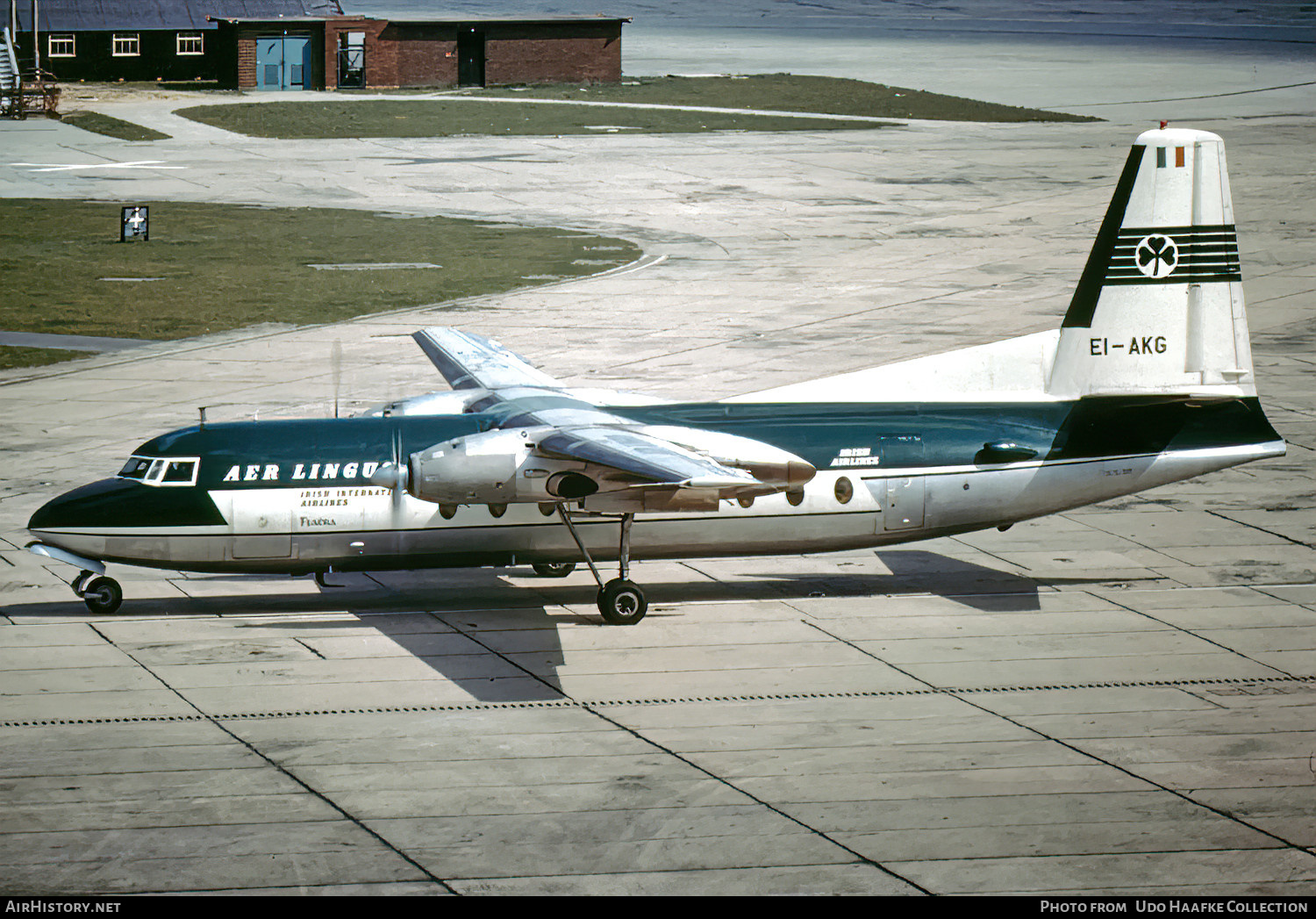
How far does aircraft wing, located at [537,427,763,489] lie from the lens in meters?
22.8

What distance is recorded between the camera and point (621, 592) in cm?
2702

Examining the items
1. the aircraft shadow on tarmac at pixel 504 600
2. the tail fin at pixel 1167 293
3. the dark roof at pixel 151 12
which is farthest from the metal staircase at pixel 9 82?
the tail fin at pixel 1167 293

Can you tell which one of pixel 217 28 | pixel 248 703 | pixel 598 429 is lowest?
pixel 248 703

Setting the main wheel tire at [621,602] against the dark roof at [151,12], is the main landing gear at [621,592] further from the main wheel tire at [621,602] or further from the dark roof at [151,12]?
the dark roof at [151,12]

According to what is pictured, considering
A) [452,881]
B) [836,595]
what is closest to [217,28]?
[836,595]

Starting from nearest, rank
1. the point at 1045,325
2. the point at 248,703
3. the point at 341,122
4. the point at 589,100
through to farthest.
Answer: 1. the point at 248,703
2. the point at 1045,325
3. the point at 341,122
4. the point at 589,100

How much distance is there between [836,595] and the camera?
29.4 metres

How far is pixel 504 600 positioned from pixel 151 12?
96.8m

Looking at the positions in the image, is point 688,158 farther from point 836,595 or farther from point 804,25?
point 804,25

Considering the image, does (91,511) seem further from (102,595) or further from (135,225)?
(135,225)

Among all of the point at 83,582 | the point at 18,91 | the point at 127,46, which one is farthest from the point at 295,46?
the point at 83,582

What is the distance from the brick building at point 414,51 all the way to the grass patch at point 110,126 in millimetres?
14225

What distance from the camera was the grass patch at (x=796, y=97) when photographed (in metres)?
103

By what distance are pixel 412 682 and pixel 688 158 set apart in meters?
63.9
